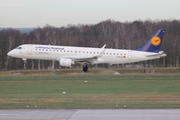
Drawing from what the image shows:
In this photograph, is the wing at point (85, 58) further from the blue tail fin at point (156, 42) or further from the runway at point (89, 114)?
the runway at point (89, 114)

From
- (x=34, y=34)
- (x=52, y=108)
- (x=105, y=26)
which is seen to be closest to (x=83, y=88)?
(x=52, y=108)

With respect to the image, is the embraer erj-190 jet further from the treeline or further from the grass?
the treeline

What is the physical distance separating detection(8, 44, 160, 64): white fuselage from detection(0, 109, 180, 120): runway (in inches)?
1253

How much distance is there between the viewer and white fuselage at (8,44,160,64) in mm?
50688

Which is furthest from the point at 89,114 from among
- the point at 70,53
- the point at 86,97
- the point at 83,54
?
the point at 83,54

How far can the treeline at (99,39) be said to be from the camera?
8044 cm

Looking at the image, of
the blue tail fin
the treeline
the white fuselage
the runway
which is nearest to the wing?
the white fuselage

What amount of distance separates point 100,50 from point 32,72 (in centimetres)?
856

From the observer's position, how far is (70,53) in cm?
5122

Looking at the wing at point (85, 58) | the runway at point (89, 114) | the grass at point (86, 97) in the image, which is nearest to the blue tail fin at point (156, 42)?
the wing at point (85, 58)

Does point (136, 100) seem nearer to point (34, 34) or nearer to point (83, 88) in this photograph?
point (83, 88)

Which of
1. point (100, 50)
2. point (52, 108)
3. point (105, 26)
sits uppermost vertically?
Answer: point (105, 26)

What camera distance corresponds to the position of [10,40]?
8444 cm

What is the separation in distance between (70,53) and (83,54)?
1.62m
